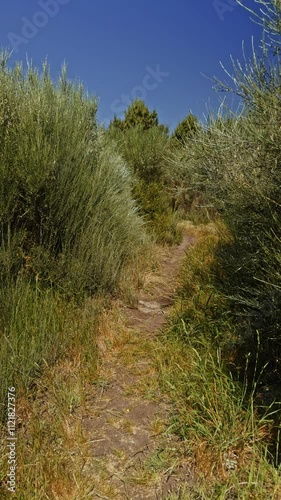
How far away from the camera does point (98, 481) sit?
1.95m

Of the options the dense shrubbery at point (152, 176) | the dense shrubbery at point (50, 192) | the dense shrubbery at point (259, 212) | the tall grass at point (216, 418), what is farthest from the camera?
the dense shrubbery at point (152, 176)

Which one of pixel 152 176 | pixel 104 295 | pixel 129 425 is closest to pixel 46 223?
pixel 104 295

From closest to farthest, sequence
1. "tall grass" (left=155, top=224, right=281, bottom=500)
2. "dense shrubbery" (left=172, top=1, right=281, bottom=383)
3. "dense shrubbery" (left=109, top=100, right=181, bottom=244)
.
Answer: "tall grass" (left=155, top=224, right=281, bottom=500)
"dense shrubbery" (left=172, top=1, right=281, bottom=383)
"dense shrubbery" (left=109, top=100, right=181, bottom=244)

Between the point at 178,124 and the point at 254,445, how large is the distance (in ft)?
50.2

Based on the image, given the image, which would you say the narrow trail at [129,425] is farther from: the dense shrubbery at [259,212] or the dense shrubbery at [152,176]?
the dense shrubbery at [152,176]

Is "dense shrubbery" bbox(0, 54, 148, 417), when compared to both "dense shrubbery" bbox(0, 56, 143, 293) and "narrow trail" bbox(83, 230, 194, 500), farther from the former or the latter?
"narrow trail" bbox(83, 230, 194, 500)

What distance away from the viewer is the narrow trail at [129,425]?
6.47 ft

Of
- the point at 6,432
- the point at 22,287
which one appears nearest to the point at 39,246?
the point at 22,287

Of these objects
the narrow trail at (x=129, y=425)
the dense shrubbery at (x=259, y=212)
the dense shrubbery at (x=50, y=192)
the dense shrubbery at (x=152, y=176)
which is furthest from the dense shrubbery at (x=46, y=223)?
the dense shrubbery at (x=152, y=176)

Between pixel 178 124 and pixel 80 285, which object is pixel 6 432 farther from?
pixel 178 124

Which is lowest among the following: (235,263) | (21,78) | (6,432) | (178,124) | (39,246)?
(6,432)

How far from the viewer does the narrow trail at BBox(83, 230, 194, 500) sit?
1971 millimetres

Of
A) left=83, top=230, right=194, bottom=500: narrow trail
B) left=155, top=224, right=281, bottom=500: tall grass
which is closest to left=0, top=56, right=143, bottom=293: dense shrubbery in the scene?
left=83, top=230, right=194, bottom=500: narrow trail

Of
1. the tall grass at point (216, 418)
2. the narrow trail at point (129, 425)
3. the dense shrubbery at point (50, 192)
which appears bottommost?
the narrow trail at point (129, 425)
